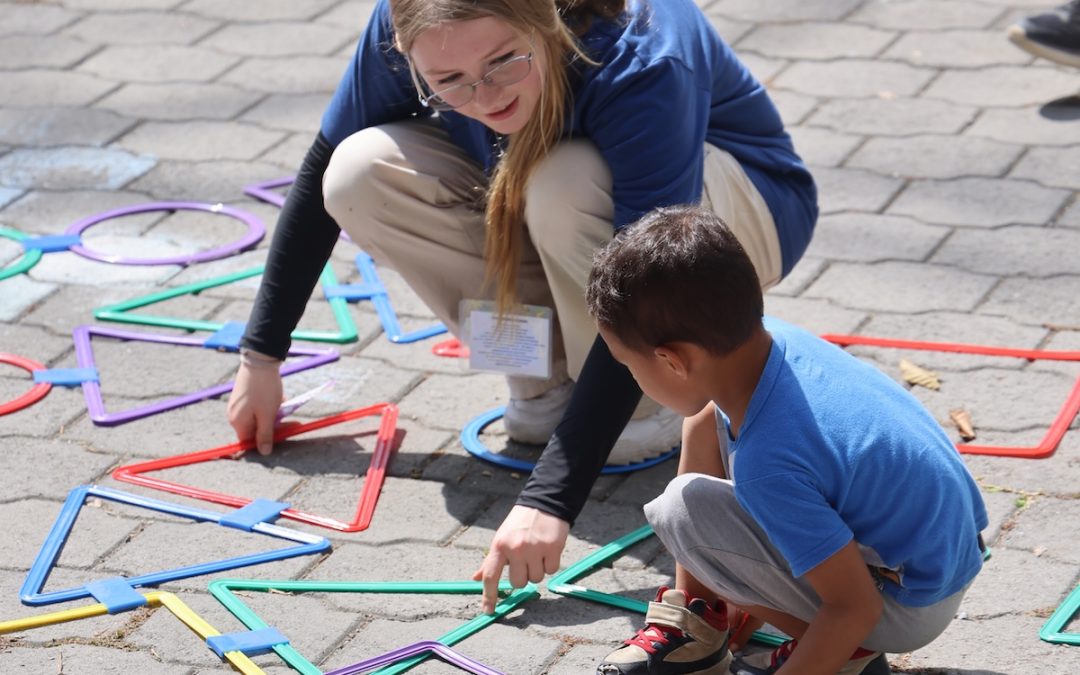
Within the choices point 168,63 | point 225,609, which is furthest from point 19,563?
point 168,63

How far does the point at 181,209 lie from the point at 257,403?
136 centimetres

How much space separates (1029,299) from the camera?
336 cm

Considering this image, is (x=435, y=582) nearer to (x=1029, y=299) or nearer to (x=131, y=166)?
(x=1029, y=299)

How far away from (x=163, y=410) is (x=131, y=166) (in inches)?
58.0

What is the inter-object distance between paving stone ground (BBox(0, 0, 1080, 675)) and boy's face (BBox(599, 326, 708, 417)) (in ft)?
1.66

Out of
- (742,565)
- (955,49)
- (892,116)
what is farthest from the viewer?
(955,49)

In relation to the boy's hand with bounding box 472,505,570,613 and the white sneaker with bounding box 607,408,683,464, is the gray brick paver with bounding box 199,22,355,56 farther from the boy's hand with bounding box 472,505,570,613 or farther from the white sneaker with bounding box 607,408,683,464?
the boy's hand with bounding box 472,505,570,613

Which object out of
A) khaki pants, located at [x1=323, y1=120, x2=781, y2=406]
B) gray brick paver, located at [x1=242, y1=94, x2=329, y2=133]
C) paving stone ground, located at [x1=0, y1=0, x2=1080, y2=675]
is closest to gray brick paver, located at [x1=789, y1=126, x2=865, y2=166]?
paving stone ground, located at [x1=0, y1=0, x2=1080, y2=675]

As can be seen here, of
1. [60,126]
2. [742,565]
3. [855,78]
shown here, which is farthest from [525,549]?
[60,126]

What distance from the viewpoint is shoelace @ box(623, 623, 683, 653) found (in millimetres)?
2189

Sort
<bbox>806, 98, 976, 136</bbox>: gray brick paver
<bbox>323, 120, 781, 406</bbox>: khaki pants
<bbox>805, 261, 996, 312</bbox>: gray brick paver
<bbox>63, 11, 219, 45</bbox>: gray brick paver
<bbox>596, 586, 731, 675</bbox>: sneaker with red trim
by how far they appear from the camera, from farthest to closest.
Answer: <bbox>63, 11, 219, 45</bbox>: gray brick paver, <bbox>806, 98, 976, 136</bbox>: gray brick paver, <bbox>805, 261, 996, 312</bbox>: gray brick paver, <bbox>323, 120, 781, 406</bbox>: khaki pants, <bbox>596, 586, 731, 675</bbox>: sneaker with red trim

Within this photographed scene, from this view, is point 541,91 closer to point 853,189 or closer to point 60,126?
point 853,189

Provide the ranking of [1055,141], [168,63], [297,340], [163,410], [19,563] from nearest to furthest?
[19,563], [163,410], [297,340], [1055,141], [168,63]

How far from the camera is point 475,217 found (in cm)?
291
